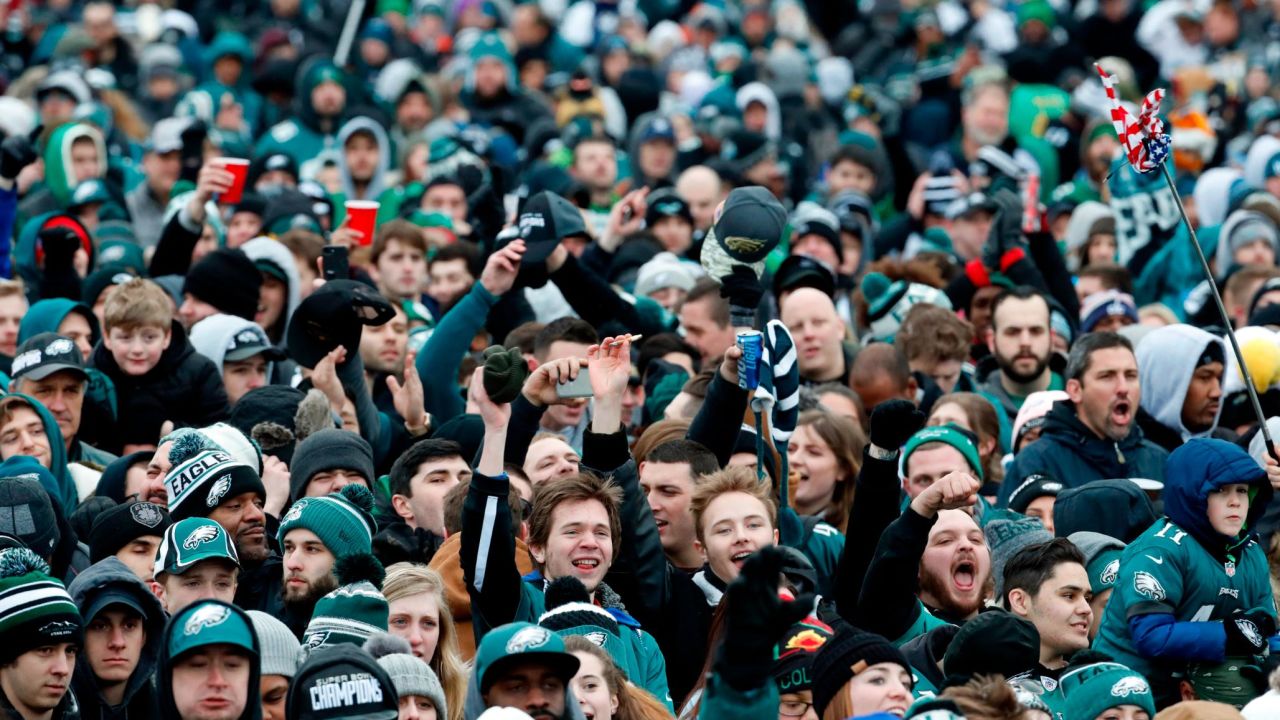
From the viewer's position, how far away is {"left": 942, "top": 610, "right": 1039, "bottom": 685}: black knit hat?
24.5 feet

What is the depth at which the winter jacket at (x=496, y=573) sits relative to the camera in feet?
25.5

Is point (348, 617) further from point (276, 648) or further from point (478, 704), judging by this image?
point (478, 704)

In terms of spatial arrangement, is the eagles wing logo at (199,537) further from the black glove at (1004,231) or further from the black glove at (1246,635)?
the black glove at (1004,231)

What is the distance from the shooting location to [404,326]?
1149 cm

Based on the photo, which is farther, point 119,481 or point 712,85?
point 712,85

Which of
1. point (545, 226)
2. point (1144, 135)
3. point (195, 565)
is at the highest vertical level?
point (1144, 135)

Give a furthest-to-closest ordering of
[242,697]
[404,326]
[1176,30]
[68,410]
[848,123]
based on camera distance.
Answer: [1176,30] → [848,123] → [404,326] → [68,410] → [242,697]

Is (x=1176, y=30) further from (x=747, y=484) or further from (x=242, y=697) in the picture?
(x=242, y=697)

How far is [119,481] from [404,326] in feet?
7.85

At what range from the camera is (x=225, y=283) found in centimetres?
1147

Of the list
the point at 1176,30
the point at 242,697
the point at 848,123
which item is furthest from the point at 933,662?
the point at 1176,30

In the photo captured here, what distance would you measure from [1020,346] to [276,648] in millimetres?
5397

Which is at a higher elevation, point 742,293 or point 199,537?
point 742,293

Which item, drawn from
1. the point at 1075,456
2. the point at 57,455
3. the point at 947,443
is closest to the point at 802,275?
the point at 1075,456
